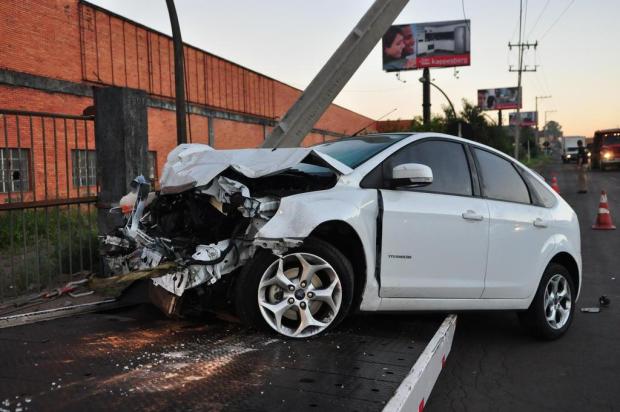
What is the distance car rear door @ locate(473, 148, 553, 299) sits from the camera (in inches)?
181

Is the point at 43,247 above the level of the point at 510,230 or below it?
below

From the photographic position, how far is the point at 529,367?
4.38 m

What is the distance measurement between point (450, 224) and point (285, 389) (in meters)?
2.05

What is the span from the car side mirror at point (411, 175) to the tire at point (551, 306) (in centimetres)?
177

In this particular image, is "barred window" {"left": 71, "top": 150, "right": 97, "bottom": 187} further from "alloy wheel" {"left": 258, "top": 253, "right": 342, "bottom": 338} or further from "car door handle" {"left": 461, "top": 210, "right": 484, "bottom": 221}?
"car door handle" {"left": 461, "top": 210, "right": 484, "bottom": 221}

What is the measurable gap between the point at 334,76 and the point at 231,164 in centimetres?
743

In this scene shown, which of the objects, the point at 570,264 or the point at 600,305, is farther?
the point at 600,305

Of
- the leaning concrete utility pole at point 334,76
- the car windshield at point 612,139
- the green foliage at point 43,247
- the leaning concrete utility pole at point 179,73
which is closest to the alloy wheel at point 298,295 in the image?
the green foliage at point 43,247

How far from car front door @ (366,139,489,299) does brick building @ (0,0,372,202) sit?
13.3 feet

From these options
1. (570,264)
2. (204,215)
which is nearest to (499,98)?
(570,264)

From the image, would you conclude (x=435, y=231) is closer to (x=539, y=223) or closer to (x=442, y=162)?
(x=442, y=162)

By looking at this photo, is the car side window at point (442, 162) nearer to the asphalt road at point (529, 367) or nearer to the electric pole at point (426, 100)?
the asphalt road at point (529, 367)

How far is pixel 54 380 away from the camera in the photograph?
2.82 metres

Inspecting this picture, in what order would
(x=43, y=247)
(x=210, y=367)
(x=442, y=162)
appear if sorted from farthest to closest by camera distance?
(x=43, y=247) < (x=442, y=162) < (x=210, y=367)
